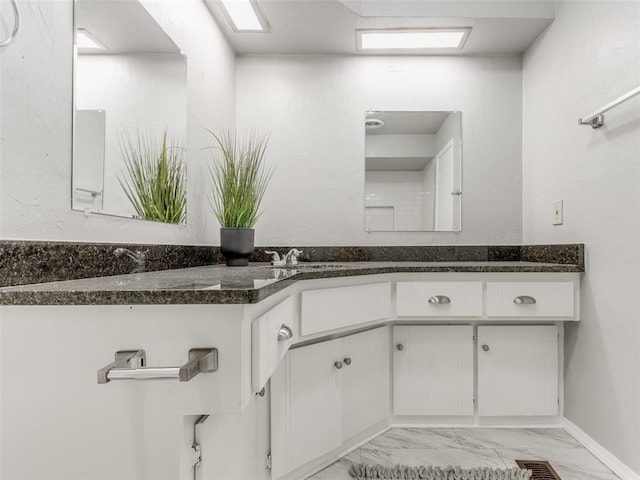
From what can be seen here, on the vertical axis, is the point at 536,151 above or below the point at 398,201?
above

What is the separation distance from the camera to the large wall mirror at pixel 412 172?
7.00ft

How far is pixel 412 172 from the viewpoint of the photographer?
84.0 inches

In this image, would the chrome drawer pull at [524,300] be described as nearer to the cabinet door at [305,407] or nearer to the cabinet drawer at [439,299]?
the cabinet drawer at [439,299]

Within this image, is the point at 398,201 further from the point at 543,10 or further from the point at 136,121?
the point at 136,121

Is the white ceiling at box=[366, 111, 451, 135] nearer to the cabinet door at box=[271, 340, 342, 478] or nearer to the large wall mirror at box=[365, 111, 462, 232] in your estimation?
the large wall mirror at box=[365, 111, 462, 232]

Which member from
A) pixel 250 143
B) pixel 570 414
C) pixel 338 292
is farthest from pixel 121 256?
pixel 570 414

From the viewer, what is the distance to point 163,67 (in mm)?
1397

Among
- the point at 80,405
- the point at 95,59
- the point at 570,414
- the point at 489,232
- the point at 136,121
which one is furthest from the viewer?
the point at 489,232

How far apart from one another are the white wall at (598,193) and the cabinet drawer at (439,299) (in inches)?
18.9

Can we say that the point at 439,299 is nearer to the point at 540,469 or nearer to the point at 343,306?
the point at 343,306

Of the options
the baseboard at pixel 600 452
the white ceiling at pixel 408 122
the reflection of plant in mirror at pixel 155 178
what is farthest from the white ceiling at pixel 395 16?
the baseboard at pixel 600 452

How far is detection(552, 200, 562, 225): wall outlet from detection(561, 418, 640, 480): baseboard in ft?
3.05

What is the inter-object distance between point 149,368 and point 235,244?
3.47 feet

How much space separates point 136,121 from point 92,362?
0.86 m
